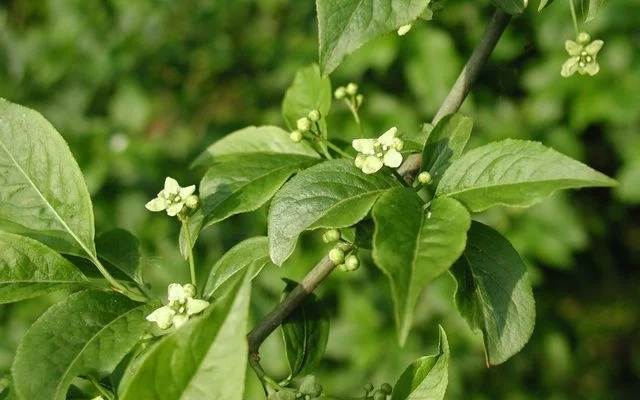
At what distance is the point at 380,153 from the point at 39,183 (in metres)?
0.54

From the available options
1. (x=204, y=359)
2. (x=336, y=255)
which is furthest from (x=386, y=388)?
(x=204, y=359)

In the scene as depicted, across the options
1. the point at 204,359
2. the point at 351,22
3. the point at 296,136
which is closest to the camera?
the point at 204,359

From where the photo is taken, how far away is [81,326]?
1150 millimetres

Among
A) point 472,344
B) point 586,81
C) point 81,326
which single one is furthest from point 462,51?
point 81,326

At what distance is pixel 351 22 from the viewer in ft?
3.45

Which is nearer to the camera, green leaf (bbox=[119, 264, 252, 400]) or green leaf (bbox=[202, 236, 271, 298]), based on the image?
green leaf (bbox=[119, 264, 252, 400])

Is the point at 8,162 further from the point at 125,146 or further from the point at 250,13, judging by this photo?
the point at 250,13

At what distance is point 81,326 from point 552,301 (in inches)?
137

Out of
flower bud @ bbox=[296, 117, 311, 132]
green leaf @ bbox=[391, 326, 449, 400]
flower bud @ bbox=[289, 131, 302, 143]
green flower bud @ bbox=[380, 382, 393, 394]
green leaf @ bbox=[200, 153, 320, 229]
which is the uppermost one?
flower bud @ bbox=[296, 117, 311, 132]

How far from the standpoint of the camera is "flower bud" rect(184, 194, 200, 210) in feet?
4.37

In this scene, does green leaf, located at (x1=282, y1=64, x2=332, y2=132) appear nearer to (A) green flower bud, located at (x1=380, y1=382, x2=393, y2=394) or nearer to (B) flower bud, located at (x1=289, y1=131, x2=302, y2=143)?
(B) flower bud, located at (x1=289, y1=131, x2=302, y2=143)

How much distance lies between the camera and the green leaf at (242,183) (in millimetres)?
1318

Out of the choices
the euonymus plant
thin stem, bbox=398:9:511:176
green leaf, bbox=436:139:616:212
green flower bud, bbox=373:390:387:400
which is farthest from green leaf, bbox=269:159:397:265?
green flower bud, bbox=373:390:387:400

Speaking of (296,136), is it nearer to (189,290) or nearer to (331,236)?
(331,236)
